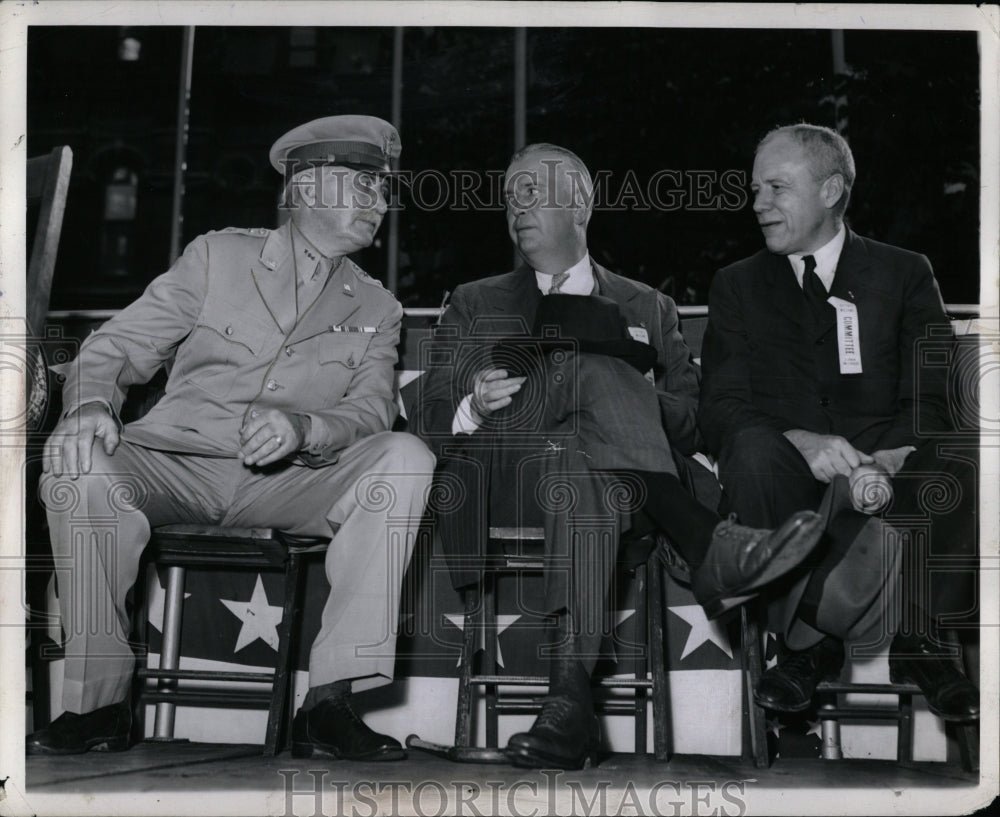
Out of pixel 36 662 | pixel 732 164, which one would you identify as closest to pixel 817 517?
pixel 732 164

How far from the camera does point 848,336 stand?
3312 millimetres

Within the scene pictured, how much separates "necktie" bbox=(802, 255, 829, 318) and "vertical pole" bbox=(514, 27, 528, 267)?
0.91 m

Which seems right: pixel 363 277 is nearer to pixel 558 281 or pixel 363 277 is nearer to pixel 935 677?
pixel 558 281

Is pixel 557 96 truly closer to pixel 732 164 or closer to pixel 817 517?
pixel 732 164

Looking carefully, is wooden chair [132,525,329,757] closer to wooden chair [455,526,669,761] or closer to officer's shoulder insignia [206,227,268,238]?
wooden chair [455,526,669,761]

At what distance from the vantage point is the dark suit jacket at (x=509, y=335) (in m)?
3.35

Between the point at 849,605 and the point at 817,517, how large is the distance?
20.3 inches

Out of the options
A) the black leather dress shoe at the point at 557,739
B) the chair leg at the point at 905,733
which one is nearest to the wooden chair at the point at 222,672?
the black leather dress shoe at the point at 557,739

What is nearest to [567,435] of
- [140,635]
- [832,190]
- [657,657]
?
[657,657]

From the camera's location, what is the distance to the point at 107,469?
307 cm

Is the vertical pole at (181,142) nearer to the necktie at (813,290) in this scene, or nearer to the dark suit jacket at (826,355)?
the dark suit jacket at (826,355)

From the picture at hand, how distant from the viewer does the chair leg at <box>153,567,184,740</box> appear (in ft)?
11.8

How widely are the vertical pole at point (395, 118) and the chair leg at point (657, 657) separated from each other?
4.86 ft

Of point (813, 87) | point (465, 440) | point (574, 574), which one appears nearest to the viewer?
point (574, 574)
